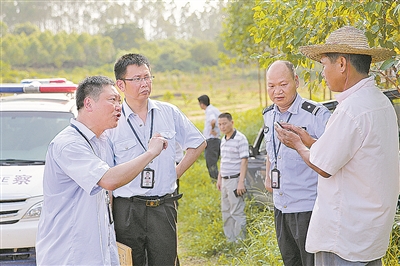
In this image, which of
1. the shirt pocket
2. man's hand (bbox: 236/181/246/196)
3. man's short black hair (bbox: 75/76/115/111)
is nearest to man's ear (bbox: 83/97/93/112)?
man's short black hair (bbox: 75/76/115/111)

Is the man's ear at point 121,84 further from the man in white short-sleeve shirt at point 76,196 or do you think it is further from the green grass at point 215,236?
the green grass at point 215,236

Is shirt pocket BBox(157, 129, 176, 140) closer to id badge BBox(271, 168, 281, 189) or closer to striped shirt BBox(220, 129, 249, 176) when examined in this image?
id badge BBox(271, 168, 281, 189)

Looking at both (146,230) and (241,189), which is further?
(241,189)

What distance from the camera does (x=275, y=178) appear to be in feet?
13.0

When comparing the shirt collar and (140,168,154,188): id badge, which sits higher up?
the shirt collar

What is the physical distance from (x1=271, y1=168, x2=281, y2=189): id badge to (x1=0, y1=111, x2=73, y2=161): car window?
9.85 feet

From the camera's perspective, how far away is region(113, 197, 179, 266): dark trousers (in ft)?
13.2

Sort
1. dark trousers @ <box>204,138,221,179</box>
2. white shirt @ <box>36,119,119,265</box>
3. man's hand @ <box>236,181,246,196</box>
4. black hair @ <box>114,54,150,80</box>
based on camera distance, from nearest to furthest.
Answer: white shirt @ <box>36,119,119,265</box>
black hair @ <box>114,54,150,80</box>
man's hand @ <box>236,181,246,196</box>
dark trousers @ <box>204,138,221,179</box>

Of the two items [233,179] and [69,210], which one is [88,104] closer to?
[69,210]

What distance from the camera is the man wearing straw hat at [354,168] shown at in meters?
2.77

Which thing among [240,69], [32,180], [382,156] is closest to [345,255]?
[382,156]

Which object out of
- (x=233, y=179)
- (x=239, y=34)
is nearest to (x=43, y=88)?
(x=233, y=179)

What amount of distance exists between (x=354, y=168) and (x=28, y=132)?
14.7 ft

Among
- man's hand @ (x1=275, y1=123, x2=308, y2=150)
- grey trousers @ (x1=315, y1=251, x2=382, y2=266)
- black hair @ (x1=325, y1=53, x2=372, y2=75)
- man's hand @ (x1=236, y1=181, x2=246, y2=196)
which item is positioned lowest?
man's hand @ (x1=236, y1=181, x2=246, y2=196)
